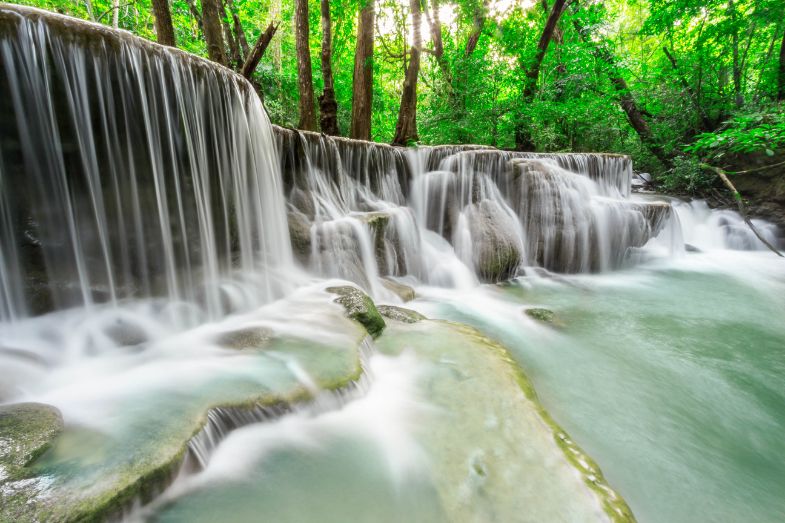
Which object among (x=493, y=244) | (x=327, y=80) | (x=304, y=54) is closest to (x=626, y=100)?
(x=493, y=244)

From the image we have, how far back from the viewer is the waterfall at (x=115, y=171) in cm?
268

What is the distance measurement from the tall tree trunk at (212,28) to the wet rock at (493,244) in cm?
551

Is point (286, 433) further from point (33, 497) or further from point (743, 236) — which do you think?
point (743, 236)

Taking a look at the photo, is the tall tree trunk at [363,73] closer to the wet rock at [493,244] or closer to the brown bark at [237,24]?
the brown bark at [237,24]

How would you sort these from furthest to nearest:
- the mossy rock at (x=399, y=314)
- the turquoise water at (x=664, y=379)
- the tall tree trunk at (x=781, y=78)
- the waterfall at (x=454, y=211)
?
the tall tree trunk at (x=781, y=78) → the waterfall at (x=454, y=211) → the mossy rock at (x=399, y=314) → the turquoise water at (x=664, y=379)

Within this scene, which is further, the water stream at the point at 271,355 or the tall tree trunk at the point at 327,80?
the tall tree trunk at the point at 327,80

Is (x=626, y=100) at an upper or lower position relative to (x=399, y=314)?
upper

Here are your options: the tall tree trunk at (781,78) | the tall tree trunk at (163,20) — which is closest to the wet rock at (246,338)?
the tall tree trunk at (163,20)

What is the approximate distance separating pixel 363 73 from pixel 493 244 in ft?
19.1

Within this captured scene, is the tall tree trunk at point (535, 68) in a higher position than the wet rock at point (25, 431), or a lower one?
higher

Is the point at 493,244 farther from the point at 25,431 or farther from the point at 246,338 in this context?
the point at 25,431

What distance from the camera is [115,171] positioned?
3137mm

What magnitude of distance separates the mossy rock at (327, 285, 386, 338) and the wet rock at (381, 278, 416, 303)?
1.51 metres

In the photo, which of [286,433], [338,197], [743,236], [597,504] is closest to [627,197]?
[743,236]
